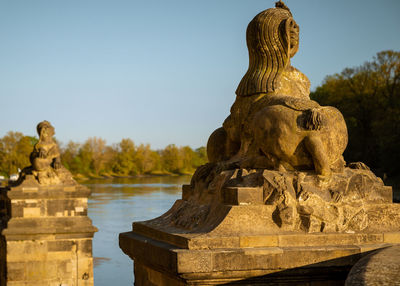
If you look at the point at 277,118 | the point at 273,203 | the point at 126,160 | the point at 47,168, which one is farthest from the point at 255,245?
the point at 126,160

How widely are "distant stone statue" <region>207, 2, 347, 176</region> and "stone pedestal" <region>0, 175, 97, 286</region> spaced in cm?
590

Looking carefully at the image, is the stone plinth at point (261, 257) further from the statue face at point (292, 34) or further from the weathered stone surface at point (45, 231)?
the weathered stone surface at point (45, 231)

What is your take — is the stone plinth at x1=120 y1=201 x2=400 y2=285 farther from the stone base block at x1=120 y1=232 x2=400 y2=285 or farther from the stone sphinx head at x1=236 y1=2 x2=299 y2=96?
the stone sphinx head at x1=236 y1=2 x2=299 y2=96

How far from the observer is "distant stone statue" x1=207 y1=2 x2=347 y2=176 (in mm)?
3791

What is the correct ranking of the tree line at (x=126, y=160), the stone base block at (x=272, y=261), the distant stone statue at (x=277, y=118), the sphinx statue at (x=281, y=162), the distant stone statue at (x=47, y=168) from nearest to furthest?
the stone base block at (x=272, y=261), the sphinx statue at (x=281, y=162), the distant stone statue at (x=277, y=118), the distant stone statue at (x=47, y=168), the tree line at (x=126, y=160)

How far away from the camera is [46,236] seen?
384 inches

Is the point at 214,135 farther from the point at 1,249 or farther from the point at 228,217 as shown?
the point at 1,249

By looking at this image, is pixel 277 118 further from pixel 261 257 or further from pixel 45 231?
pixel 45 231

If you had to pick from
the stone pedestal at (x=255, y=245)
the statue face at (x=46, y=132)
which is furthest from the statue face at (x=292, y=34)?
the statue face at (x=46, y=132)

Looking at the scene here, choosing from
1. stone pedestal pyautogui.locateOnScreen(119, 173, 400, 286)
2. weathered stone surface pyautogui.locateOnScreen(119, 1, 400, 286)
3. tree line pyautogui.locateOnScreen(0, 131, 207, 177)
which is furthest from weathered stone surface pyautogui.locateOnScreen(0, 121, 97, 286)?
tree line pyautogui.locateOnScreen(0, 131, 207, 177)

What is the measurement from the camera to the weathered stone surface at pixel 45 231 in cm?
964

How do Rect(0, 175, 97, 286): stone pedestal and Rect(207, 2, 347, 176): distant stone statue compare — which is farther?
Rect(0, 175, 97, 286): stone pedestal

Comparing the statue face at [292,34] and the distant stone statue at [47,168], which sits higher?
the statue face at [292,34]

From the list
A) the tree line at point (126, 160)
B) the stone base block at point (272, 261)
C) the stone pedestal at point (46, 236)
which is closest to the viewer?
the stone base block at point (272, 261)
